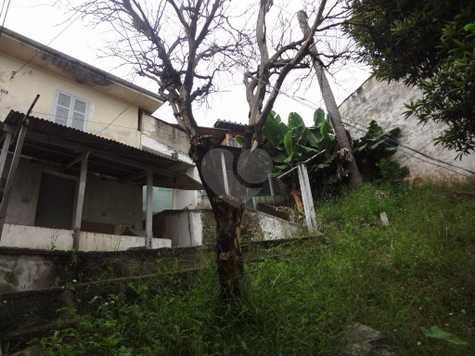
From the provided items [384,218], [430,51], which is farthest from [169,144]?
[430,51]

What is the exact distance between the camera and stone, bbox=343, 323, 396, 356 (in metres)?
2.65

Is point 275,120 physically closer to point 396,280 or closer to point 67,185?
point 67,185

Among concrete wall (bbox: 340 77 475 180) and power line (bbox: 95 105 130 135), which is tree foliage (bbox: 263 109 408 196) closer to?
concrete wall (bbox: 340 77 475 180)

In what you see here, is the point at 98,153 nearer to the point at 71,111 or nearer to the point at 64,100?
the point at 71,111

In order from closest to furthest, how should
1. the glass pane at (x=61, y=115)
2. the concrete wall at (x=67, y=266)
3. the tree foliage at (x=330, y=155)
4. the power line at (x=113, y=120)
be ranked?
the concrete wall at (x=67, y=266)
the glass pane at (x=61, y=115)
the power line at (x=113, y=120)
the tree foliage at (x=330, y=155)

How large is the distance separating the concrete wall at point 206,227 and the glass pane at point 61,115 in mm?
3653

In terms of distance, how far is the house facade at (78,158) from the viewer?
5488 mm

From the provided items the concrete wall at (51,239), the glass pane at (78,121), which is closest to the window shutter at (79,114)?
the glass pane at (78,121)

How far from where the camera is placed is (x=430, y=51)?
12.5 feet

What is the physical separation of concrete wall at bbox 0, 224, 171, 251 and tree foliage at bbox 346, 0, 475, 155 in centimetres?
544

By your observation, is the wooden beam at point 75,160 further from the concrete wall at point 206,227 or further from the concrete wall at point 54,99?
the concrete wall at point 206,227

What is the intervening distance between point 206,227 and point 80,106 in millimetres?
5095

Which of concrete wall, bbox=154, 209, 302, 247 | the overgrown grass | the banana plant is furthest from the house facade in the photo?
the overgrown grass

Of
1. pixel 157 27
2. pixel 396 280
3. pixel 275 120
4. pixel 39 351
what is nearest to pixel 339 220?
pixel 396 280
